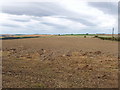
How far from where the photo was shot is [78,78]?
813cm

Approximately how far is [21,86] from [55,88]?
180cm

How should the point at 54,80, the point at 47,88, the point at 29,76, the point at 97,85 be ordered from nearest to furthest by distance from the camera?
the point at 47,88, the point at 97,85, the point at 54,80, the point at 29,76

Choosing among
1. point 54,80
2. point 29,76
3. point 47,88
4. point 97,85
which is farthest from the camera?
point 29,76

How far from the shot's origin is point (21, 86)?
686 cm

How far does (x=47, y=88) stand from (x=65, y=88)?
3.00ft

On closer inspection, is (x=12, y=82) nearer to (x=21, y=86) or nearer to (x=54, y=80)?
(x=21, y=86)

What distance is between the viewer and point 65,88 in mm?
6660

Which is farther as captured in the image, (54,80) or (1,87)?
(54,80)

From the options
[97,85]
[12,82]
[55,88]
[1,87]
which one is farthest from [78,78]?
[1,87]

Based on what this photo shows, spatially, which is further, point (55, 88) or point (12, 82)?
point (12, 82)

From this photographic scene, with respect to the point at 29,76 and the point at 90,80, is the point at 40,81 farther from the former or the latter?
the point at 90,80

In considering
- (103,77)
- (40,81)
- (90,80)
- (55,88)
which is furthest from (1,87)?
(103,77)

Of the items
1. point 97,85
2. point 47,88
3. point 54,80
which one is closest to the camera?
point 47,88

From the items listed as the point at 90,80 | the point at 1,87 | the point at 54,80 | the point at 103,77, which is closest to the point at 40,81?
the point at 54,80
